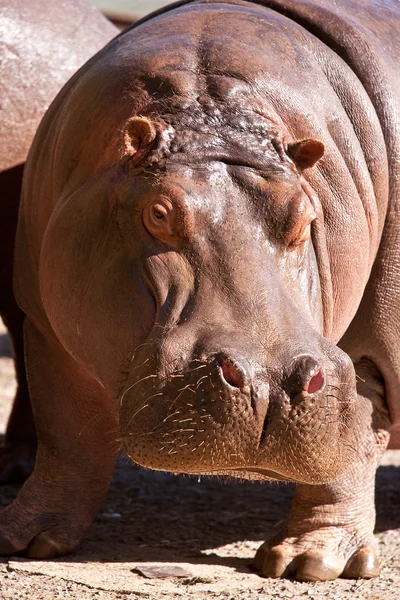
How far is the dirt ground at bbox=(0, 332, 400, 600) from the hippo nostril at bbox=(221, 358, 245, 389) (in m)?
1.10

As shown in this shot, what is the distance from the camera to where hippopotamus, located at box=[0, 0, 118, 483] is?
6258mm

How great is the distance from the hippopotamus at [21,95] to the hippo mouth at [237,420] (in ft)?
8.23

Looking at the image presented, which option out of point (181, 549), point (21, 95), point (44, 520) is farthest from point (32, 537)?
point (21, 95)

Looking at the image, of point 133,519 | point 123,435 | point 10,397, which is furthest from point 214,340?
point 10,397

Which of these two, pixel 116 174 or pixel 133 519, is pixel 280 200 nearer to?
pixel 116 174

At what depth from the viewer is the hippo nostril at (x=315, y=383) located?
3.74m

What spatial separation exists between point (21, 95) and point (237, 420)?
3.21m

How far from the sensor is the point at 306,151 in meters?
4.20

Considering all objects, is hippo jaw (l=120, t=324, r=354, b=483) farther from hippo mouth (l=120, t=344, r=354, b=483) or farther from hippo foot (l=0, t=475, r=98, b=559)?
hippo foot (l=0, t=475, r=98, b=559)

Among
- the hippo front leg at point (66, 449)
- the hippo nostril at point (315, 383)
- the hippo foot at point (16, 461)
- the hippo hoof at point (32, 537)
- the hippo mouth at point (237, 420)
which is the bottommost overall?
the hippo foot at point (16, 461)

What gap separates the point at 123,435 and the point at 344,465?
77 cm

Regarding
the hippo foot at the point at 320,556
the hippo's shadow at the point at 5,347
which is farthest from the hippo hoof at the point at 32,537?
the hippo's shadow at the point at 5,347

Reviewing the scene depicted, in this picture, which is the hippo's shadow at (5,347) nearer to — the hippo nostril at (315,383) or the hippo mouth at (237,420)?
the hippo mouth at (237,420)

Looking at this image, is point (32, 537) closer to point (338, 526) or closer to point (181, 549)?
point (181, 549)
